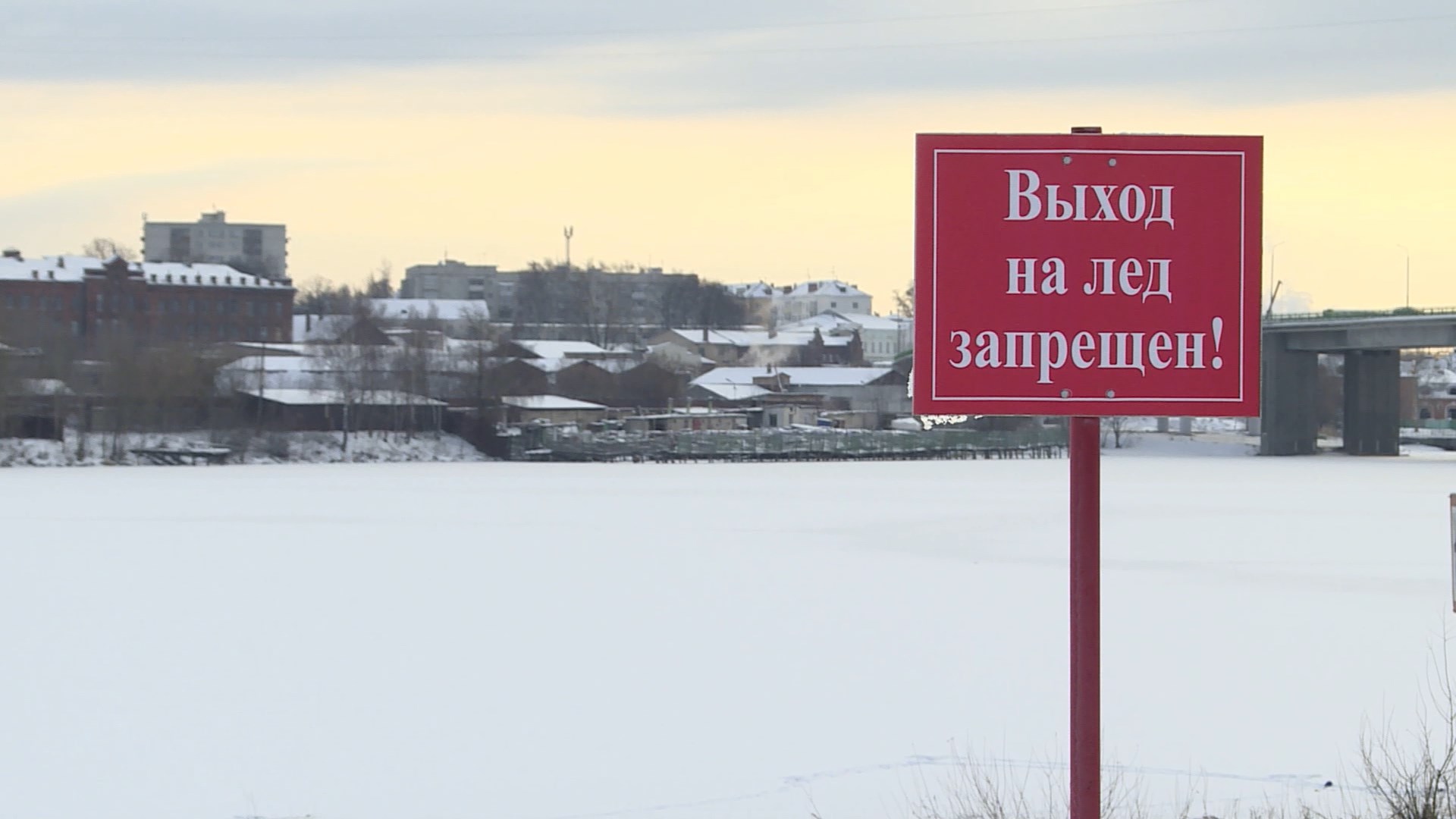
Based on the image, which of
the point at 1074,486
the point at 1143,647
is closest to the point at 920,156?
the point at 1074,486

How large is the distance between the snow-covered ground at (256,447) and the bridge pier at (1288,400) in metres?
49.0

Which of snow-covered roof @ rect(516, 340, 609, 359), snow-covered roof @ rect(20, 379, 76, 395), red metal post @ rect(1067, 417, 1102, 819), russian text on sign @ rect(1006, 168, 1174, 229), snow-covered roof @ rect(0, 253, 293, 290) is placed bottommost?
red metal post @ rect(1067, 417, 1102, 819)

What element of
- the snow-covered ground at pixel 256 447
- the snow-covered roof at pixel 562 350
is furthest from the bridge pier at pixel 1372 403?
the snow-covered roof at pixel 562 350

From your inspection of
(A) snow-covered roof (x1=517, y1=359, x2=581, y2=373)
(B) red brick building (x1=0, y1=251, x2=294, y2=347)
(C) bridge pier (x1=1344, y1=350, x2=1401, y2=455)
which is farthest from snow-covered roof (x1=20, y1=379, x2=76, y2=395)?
(C) bridge pier (x1=1344, y1=350, x2=1401, y2=455)

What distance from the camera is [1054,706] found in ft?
50.1

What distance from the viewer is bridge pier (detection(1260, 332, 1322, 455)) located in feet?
318

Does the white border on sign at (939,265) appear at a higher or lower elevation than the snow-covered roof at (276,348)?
lower

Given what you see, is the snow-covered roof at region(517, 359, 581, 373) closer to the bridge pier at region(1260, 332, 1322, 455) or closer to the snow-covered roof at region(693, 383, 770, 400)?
the snow-covered roof at region(693, 383, 770, 400)

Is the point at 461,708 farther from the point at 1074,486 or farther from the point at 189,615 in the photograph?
the point at 1074,486

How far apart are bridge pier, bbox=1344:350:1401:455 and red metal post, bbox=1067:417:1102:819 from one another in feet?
324

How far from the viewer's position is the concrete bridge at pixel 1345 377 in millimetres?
93875

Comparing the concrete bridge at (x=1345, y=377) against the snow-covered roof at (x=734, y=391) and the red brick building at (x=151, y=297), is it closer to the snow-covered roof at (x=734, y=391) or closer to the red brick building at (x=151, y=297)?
the snow-covered roof at (x=734, y=391)

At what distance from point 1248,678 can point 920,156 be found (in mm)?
11555

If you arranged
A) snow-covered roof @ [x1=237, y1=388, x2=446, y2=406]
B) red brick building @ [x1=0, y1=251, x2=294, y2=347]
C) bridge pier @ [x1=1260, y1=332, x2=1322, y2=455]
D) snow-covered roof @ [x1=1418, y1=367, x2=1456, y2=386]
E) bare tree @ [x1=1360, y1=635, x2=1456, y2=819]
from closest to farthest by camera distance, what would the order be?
bare tree @ [x1=1360, y1=635, x2=1456, y2=819]
bridge pier @ [x1=1260, y1=332, x2=1322, y2=455]
snow-covered roof @ [x1=237, y1=388, x2=446, y2=406]
red brick building @ [x1=0, y1=251, x2=294, y2=347]
snow-covered roof @ [x1=1418, y1=367, x2=1456, y2=386]
